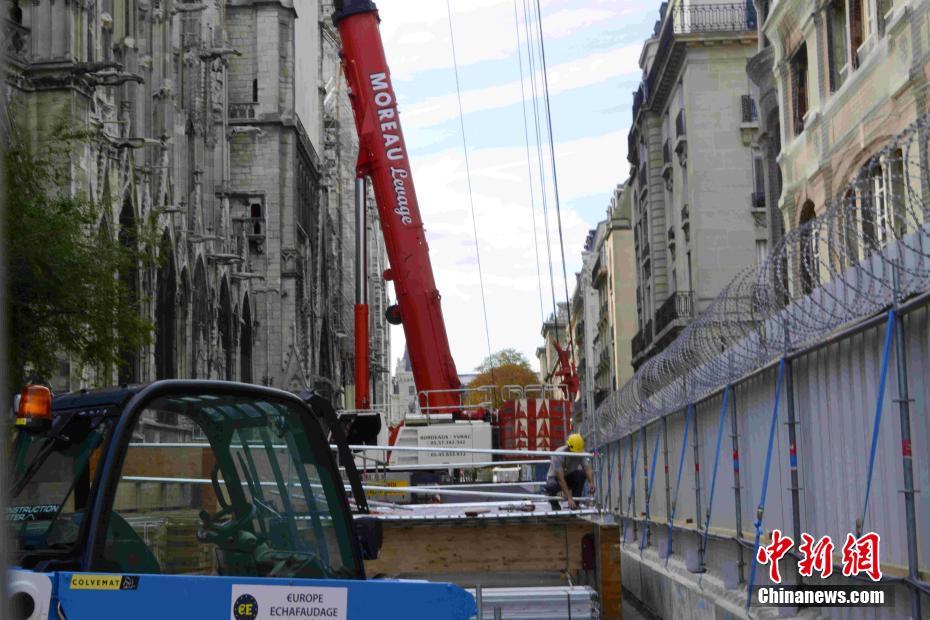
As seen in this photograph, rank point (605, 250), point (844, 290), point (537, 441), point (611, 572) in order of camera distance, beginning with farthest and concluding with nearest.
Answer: point (605, 250) → point (537, 441) → point (611, 572) → point (844, 290)

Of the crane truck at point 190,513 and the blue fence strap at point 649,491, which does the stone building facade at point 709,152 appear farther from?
the crane truck at point 190,513

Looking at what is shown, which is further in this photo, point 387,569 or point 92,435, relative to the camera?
point 387,569

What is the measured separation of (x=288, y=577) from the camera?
237 inches

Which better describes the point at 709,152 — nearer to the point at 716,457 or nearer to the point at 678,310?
the point at 678,310

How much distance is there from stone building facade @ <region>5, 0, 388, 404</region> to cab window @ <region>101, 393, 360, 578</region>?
1580cm

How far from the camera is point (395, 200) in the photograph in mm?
27938

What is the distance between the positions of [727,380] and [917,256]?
19.4 feet

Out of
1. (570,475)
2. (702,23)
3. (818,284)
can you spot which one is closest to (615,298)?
(702,23)

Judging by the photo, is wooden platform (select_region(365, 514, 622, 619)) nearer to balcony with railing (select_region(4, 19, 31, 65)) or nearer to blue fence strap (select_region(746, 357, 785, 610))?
blue fence strap (select_region(746, 357, 785, 610))

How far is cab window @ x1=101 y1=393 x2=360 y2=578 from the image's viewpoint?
5.54 metres

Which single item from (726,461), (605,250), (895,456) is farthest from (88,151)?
(605,250)

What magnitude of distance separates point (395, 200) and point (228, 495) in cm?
2207

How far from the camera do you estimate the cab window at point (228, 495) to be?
5.54 m

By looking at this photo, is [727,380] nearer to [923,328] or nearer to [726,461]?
[726,461]
